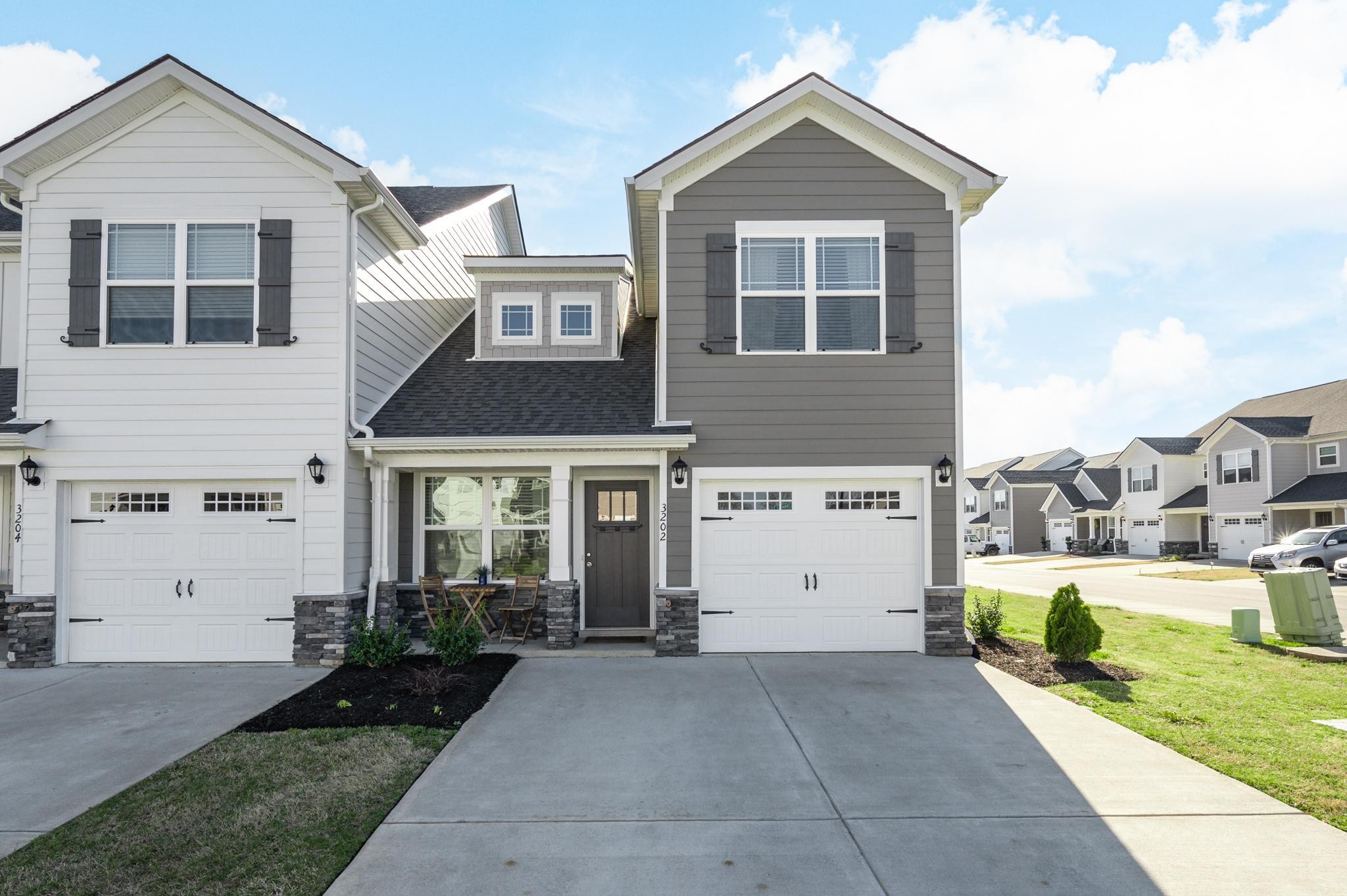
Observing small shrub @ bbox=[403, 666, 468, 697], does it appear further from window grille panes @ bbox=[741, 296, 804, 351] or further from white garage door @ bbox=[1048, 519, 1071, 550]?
white garage door @ bbox=[1048, 519, 1071, 550]

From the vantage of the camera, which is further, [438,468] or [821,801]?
[438,468]

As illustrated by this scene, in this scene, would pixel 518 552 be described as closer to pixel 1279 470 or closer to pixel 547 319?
pixel 547 319

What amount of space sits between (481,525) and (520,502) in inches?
23.6

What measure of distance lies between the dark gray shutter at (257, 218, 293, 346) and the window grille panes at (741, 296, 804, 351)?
5.49 m

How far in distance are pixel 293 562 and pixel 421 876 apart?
6300 millimetres

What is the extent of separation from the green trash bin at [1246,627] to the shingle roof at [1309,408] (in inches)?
978

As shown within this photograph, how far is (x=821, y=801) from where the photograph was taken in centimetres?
513

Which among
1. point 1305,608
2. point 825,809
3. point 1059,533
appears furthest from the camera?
point 1059,533

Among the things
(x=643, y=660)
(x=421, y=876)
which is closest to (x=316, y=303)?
(x=643, y=660)

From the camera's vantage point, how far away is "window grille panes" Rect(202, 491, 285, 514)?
377 inches

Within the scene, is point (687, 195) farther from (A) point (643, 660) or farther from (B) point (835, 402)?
(A) point (643, 660)

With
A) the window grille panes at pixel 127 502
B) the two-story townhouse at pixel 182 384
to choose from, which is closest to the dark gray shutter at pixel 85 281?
the two-story townhouse at pixel 182 384

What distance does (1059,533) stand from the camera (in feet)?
160

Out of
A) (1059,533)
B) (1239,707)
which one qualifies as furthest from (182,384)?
(1059,533)
